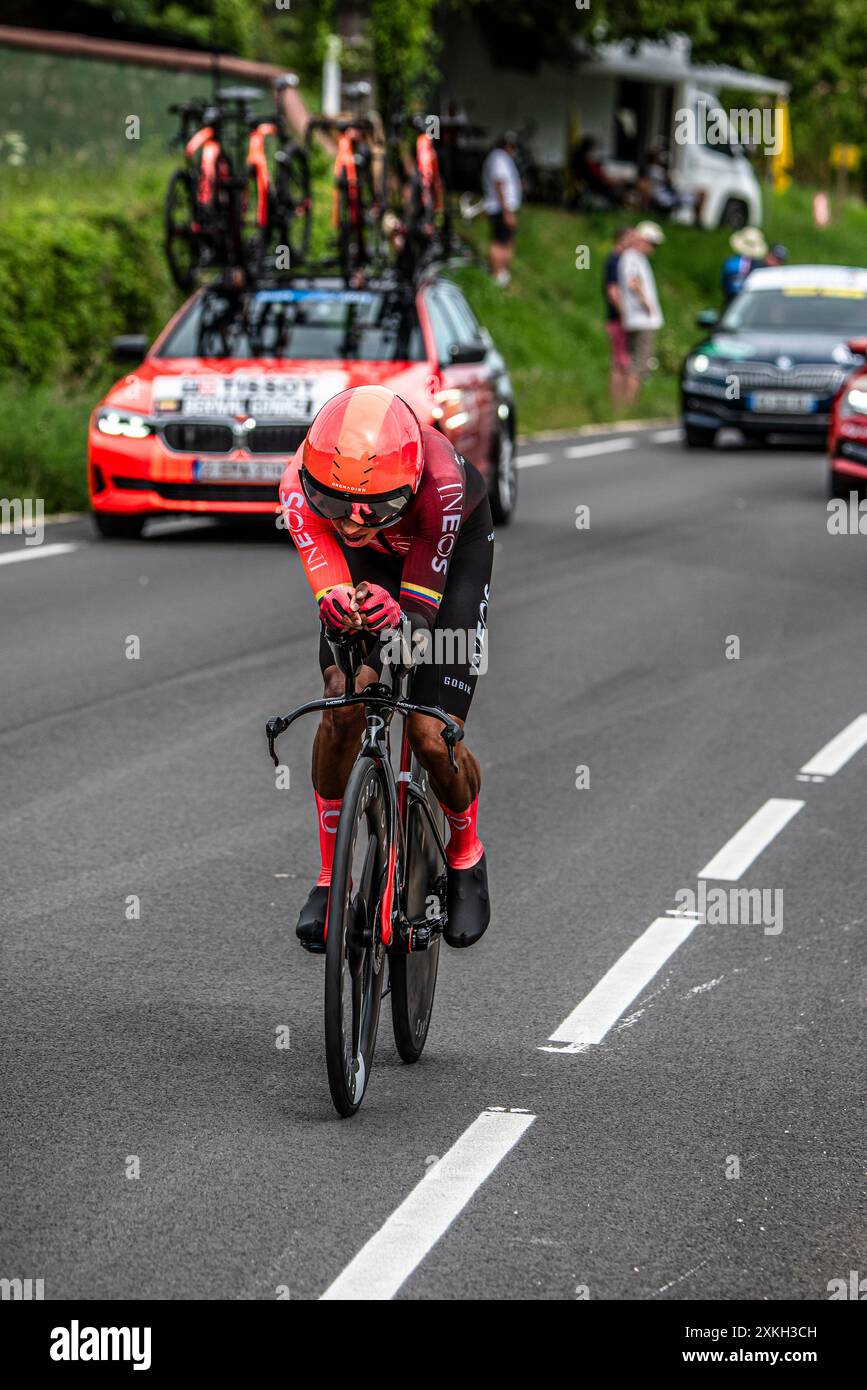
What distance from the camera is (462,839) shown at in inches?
241

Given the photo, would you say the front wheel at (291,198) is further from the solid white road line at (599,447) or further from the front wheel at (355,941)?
the front wheel at (355,941)

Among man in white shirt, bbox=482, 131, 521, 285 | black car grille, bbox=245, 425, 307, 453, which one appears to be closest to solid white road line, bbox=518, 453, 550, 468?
black car grille, bbox=245, 425, 307, 453

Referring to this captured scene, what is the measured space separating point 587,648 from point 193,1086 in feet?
22.7

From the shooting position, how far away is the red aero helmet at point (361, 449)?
5.44 m

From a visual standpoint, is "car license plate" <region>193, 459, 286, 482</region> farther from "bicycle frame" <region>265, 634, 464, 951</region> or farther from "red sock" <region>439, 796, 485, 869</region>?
"bicycle frame" <region>265, 634, 464, 951</region>

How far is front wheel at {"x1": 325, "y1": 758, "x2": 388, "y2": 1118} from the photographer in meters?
5.20

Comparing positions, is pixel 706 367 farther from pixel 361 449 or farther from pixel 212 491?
pixel 361 449

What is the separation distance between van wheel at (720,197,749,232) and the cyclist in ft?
142

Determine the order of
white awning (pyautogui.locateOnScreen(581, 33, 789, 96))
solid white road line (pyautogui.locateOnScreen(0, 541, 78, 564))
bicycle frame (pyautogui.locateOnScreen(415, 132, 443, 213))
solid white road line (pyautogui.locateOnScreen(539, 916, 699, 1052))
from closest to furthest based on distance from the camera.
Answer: solid white road line (pyautogui.locateOnScreen(539, 916, 699, 1052)) < solid white road line (pyautogui.locateOnScreen(0, 541, 78, 564)) < bicycle frame (pyautogui.locateOnScreen(415, 132, 443, 213)) < white awning (pyautogui.locateOnScreen(581, 33, 789, 96))

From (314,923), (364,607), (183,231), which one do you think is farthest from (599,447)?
(364,607)

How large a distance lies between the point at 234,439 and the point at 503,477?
8.52ft

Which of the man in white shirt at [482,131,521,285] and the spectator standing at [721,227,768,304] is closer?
the spectator standing at [721,227,768,304]

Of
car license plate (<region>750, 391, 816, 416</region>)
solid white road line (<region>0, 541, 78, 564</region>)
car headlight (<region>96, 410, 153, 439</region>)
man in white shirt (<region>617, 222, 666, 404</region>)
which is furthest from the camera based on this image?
man in white shirt (<region>617, 222, 666, 404</region>)
